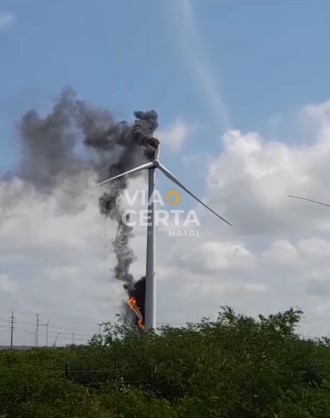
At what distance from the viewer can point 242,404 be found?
12.0 meters

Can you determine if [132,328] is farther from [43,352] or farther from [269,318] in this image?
[269,318]

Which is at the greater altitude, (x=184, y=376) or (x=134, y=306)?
(x=134, y=306)

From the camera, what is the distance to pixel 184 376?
22.6 metres

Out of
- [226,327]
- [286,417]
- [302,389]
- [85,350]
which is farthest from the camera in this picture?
[85,350]

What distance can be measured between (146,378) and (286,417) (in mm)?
12218

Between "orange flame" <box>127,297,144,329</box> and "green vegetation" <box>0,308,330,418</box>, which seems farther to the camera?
"orange flame" <box>127,297,144,329</box>

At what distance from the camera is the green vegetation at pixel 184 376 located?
1225 cm

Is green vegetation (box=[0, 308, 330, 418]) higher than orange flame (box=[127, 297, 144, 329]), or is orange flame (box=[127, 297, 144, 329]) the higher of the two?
orange flame (box=[127, 297, 144, 329])

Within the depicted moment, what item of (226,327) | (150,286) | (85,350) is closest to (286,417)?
(226,327)

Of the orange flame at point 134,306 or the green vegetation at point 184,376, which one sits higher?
the orange flame at point 134,306

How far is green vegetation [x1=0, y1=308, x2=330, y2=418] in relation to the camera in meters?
12.2

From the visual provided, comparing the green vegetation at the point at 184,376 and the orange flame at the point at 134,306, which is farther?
the orange flame at the point at 134,306

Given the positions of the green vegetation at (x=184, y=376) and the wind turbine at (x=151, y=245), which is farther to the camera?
the wind turbine at (x=151, y=245)

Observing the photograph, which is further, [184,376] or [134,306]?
[134,306]
